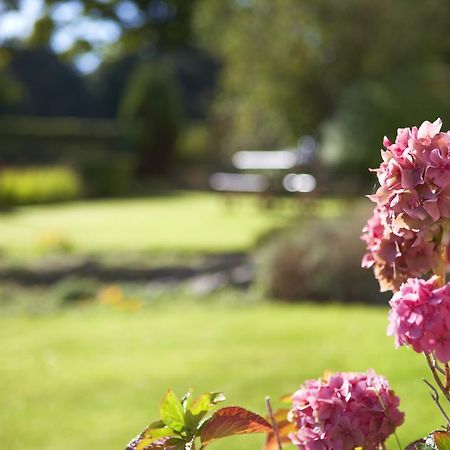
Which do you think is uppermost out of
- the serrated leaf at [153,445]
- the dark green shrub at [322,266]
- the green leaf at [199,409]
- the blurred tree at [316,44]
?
the blurred tree at [316,44]

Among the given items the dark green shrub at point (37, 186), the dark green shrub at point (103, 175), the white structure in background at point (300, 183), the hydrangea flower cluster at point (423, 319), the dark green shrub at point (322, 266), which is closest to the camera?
the hydrangea flower cluster at point (423, 319)

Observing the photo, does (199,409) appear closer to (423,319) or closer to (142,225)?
(423,319)

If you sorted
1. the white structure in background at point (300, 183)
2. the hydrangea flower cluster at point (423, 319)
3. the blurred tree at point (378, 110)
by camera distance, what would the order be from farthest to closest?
the blurred tree at point (378, 110), the white structure in background at point (300, 183), the hydrangea flower cluster at point (423, 319)

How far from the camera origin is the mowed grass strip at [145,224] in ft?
40.8

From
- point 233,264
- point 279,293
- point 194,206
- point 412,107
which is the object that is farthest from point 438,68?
point 279,293

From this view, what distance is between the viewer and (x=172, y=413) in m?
1.37

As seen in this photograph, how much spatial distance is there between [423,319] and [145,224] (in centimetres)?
1422

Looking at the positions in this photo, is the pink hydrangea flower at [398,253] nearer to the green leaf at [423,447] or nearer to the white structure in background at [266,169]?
the green leaf at [423,447]

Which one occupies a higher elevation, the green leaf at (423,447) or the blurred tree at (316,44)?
the blurred tree at (316,44)

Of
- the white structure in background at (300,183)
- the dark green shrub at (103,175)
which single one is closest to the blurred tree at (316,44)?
the white structure in background at (300,183)

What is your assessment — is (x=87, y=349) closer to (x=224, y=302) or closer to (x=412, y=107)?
(x=224, y=302)

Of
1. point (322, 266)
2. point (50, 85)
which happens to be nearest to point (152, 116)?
point (50, 85)

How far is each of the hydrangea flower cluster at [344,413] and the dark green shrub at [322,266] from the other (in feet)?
20.1

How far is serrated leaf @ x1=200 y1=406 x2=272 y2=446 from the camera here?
4.45ft
